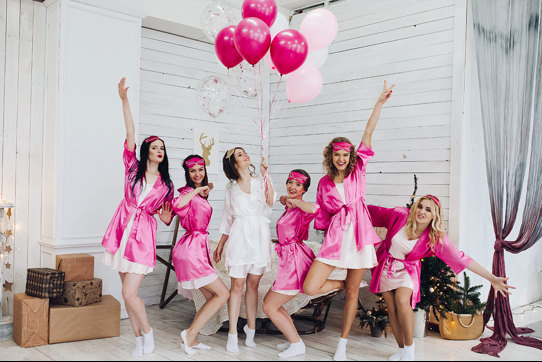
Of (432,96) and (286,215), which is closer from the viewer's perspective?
(286,215)

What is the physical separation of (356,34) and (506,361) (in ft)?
A: 10.4

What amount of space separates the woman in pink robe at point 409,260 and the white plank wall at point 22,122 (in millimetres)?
2706

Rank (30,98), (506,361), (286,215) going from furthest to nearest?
1. (30,98)
2. (286,215)
3. (506,361)

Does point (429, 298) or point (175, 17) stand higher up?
point (175, 17)

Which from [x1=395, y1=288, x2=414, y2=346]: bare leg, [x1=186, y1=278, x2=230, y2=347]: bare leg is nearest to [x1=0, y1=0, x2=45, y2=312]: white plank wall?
[x1=186, y1=278, x2=230, y2=347]: bare leg

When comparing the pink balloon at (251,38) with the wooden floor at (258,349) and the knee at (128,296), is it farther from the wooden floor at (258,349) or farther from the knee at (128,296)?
the wooden floor at (258,349)

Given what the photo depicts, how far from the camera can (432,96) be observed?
4426 millimetres

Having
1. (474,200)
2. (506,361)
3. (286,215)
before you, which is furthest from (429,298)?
(286,215)

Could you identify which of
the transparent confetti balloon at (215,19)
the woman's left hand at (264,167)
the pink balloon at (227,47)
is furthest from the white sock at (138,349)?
the transparent confetti balloon at (215,19)

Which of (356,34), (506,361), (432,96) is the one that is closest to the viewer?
(506,361)

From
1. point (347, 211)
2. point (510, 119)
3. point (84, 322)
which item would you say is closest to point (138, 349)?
point (84, 322)

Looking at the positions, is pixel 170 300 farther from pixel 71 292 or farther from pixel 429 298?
pixel 429 298

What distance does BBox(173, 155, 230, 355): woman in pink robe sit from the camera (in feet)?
11.3

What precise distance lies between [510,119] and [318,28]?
65.8 inches
